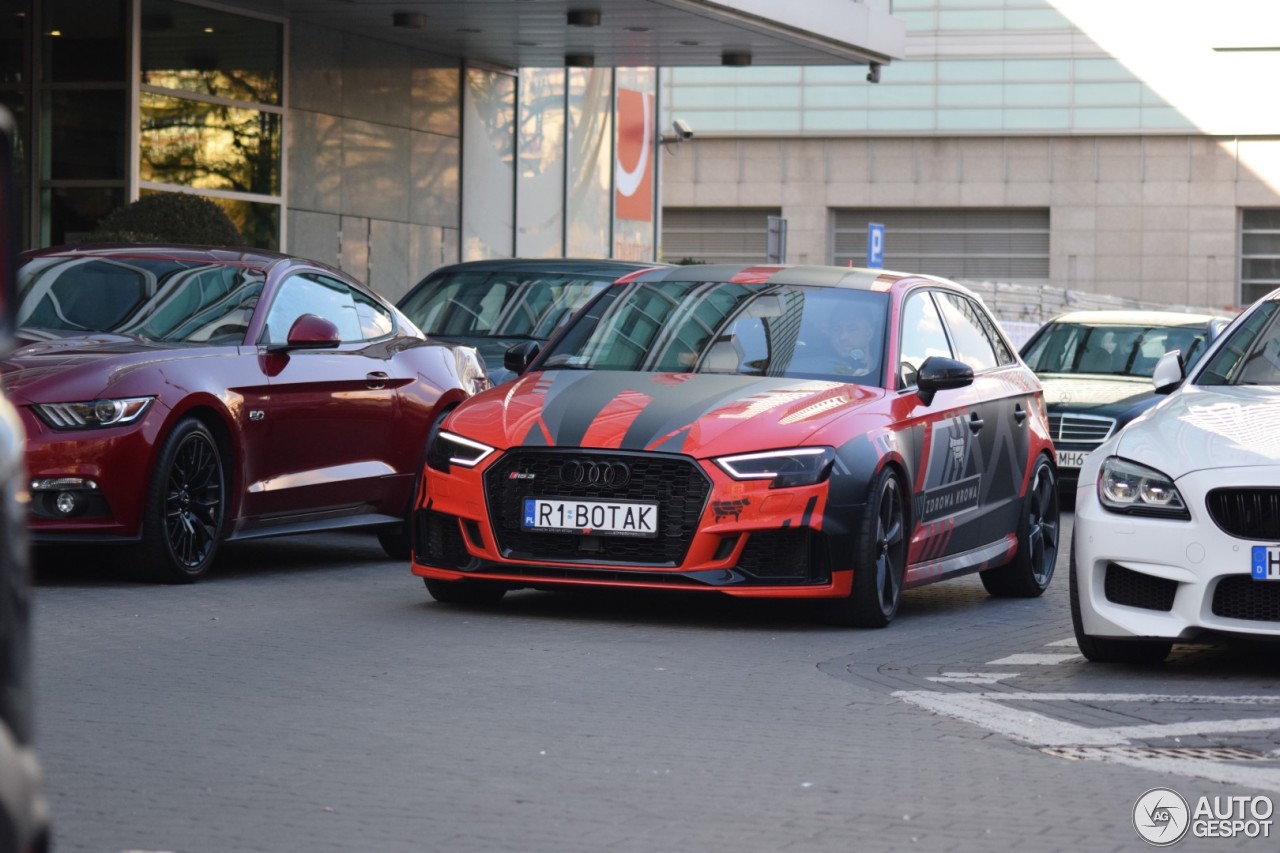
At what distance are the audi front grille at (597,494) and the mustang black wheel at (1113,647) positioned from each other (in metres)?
1.55

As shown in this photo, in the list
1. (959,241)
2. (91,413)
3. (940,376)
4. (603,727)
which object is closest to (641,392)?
(940,376)

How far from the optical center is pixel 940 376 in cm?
977

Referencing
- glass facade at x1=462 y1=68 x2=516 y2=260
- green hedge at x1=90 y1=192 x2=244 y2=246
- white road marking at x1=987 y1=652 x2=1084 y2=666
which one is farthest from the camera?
glass facade at x1=462 y1=68 x2=516 y2=260

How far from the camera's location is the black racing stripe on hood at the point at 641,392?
905cm

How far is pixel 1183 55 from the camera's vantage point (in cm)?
6538

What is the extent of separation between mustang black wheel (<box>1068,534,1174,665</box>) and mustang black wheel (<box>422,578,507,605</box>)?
2.59 m

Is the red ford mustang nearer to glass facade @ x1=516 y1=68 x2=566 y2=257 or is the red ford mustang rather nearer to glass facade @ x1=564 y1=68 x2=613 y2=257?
glass facade @ x1=516 y1=68 x2=566 y2=257

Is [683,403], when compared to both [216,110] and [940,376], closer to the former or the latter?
[940,376]

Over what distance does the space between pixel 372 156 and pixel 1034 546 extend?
18154mm

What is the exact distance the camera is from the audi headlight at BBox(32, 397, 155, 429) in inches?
388

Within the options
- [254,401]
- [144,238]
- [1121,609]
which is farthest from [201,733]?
[144,238]

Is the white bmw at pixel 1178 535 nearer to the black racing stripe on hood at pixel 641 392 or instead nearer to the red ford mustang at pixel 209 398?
the black racing stripe on hood at pixel 641 392

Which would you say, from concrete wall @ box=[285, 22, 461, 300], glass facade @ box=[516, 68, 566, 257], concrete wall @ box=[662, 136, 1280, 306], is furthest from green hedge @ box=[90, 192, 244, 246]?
concrete wall @ box=[662, 136, 1280, 306]

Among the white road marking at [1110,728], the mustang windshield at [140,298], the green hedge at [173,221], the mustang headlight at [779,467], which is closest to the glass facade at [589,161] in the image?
the green hedge at [173,221]
